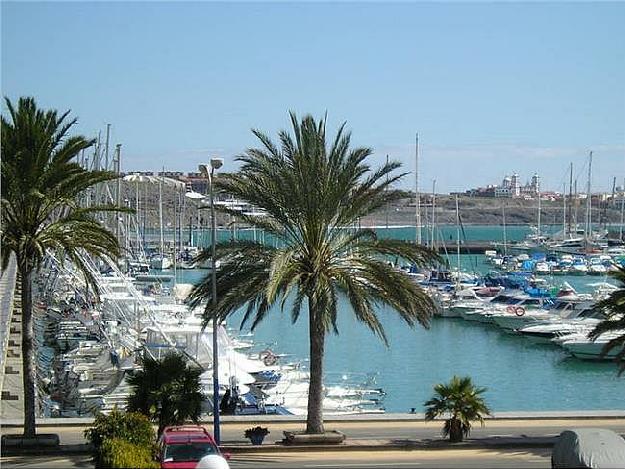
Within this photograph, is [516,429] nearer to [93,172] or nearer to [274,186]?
[274,186]

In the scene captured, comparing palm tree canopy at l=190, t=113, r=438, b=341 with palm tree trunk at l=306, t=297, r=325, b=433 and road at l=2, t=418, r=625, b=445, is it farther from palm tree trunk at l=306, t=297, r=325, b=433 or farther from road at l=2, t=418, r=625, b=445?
road at l=2, t=418, r=625, b=445

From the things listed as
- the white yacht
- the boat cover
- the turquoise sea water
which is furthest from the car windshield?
the white yacht

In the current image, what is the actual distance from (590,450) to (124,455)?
7.30m

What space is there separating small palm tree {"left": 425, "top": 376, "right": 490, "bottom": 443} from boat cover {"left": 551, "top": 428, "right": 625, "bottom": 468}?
587cm

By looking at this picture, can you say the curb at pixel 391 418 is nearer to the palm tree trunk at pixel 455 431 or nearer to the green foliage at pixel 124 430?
the palm tree trunk at pixel 455 431

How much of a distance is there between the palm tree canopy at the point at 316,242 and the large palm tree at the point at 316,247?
0.02 m

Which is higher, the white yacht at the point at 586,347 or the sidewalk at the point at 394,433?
the sidewalk at the point at 394,433

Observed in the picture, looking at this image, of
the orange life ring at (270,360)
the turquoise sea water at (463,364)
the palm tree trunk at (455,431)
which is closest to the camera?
the palm tree trunk at (455,431)

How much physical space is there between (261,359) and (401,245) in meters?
31.3

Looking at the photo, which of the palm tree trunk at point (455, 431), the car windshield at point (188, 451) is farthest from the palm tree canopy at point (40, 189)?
the palm tree trunk at point (455, 431)

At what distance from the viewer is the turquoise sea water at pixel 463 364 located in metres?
52.7

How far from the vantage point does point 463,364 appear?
6406cm

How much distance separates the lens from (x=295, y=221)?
25016 millimetres

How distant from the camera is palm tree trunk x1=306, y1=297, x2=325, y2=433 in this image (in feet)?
80.4
